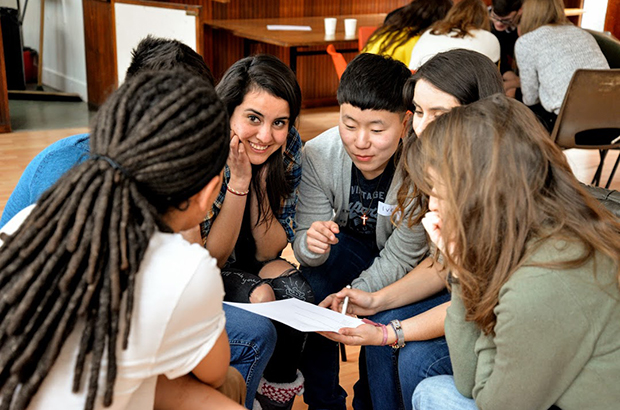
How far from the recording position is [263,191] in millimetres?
1839

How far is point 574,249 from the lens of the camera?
108cm

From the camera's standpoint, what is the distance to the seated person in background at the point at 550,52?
3418 millimetres

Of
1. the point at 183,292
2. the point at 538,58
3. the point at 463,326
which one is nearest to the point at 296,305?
the point at 463,326

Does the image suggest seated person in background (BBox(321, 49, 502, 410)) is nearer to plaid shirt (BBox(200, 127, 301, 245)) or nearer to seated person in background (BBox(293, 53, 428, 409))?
seated person in background (BBox(293, 53, 428, 409))

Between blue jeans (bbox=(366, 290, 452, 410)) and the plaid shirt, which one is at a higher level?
the plaid shirt

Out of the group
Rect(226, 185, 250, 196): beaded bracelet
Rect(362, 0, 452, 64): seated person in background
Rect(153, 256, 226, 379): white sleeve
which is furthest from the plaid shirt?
Rect(362, 0, 452, 64): seated person in background

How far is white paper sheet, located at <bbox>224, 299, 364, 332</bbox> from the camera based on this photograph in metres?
1.49

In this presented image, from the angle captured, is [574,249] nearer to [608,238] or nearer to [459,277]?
[608,238]

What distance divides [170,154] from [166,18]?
379 cm

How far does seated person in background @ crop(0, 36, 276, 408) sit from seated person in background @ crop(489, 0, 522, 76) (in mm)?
3007

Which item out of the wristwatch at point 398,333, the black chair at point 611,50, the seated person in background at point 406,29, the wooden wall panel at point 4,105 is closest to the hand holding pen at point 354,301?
the wristwatch at point 398,333

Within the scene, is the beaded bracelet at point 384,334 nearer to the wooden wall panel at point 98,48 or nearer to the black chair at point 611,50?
the black chair at point 611,50

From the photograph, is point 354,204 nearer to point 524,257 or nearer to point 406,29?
point 524,257

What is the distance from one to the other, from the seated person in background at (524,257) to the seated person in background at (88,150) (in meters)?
0.55
